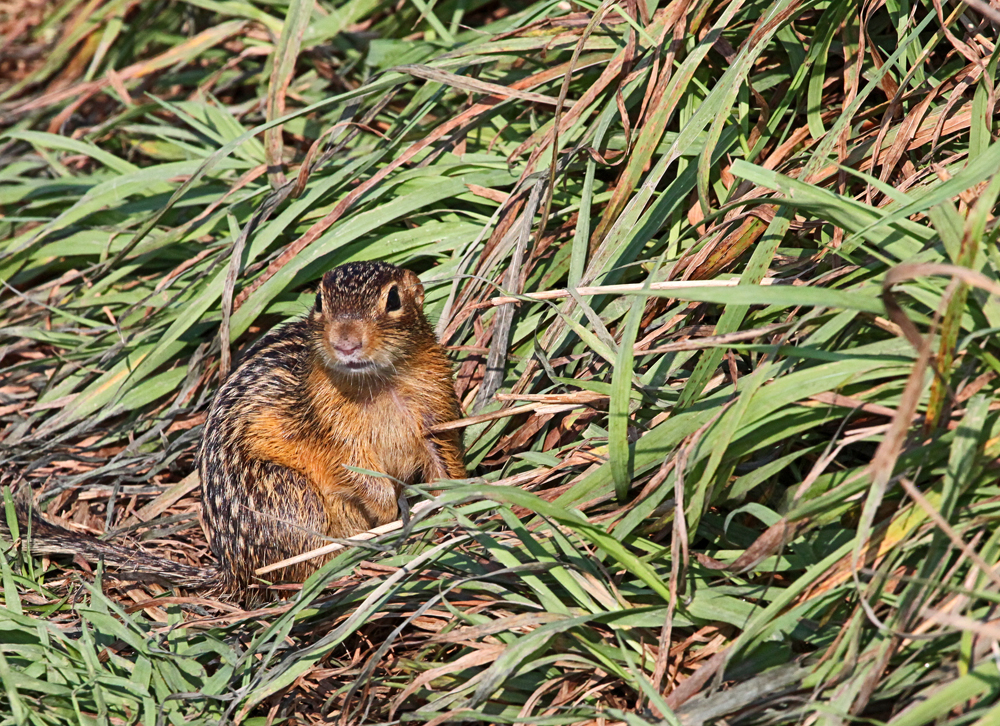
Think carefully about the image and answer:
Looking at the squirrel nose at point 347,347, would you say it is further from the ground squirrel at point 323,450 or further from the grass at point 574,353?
the grass at point 574,353

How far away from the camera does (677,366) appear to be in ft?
12.8

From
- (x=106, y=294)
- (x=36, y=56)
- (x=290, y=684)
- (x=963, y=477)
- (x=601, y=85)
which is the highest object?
(x=36, y=56)

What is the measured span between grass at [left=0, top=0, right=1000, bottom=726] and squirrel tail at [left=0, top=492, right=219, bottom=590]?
0.09m

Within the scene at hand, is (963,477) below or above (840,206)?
below

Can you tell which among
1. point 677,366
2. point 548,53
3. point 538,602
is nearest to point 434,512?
point 538,602

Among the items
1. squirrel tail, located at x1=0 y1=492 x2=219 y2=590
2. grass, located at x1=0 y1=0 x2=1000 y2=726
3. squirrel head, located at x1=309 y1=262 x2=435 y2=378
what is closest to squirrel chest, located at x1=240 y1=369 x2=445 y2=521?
squirrel head, located at x1=309 y1=262 x2=435 y2=378

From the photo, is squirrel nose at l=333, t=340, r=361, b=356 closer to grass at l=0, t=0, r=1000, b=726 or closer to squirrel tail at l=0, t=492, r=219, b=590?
grass at l=0, t=0, r=1000, b=726

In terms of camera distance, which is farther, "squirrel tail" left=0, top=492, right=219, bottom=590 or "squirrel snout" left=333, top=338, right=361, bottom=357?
"squirrel tail" left=0, top=492, right=219, bottom=590

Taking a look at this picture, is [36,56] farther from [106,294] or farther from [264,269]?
[264,269]

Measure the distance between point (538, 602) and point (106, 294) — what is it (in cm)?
327

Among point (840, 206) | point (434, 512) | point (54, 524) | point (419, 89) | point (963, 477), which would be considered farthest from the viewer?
point (419, 89)

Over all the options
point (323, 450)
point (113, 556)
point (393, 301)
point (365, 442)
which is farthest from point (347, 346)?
point (113, 556)

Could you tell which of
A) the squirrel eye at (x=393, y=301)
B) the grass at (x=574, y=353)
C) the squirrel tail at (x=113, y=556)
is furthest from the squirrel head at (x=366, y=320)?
the squirrel tail at (x=113, y=556)

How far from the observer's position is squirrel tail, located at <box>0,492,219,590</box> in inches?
167
